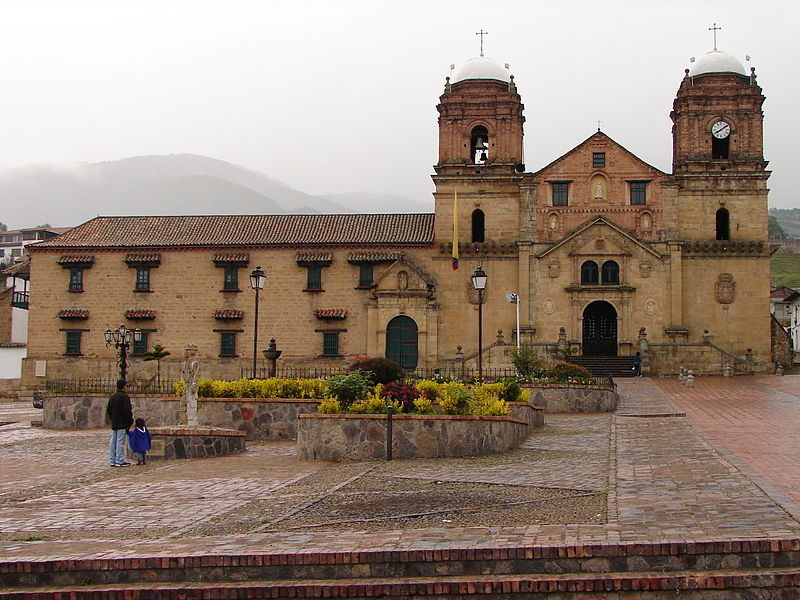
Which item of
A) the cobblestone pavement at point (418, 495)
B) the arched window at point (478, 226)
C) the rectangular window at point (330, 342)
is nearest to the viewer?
the cobblestone pavement at point (418, 495)

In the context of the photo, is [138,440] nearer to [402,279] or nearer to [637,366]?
[637,366]

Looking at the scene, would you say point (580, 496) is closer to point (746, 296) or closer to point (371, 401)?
point (371, 401)

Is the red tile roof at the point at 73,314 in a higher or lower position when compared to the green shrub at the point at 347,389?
higher

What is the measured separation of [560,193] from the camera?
149 feet

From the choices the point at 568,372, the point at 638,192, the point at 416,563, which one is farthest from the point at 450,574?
the point at 638,192

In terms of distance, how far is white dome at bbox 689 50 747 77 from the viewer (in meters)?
45.9

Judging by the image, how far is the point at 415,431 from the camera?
16.1m

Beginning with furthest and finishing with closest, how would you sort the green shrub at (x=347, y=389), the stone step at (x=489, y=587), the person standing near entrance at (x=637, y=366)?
the person standing near entrance at (x=637, y=366)
the green shrub at (x=347, y=389)
the stone step at (x=489, y=587)

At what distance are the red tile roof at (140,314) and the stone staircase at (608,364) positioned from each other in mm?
21302

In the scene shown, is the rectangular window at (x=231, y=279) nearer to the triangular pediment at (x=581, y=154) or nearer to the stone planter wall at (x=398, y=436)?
the triangular pediment at (x=581, y=154)

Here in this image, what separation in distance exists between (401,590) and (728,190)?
4042 centimetres

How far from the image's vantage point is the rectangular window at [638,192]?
147 feet

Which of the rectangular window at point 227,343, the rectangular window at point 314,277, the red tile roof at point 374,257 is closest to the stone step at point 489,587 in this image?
the red tile roof at point 374,257

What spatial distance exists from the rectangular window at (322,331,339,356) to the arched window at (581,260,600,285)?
489 inches
